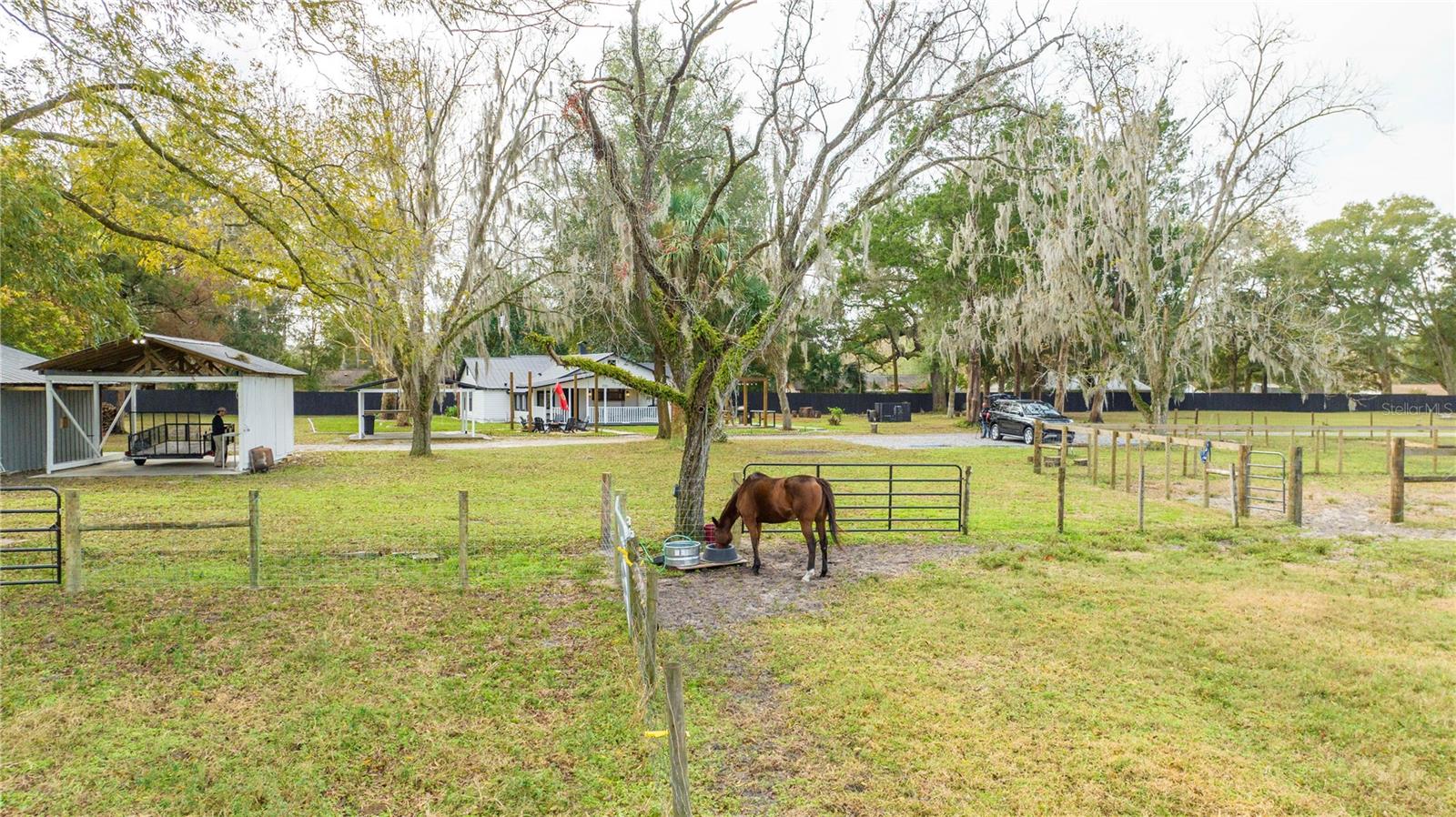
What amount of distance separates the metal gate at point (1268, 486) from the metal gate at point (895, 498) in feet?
15.3

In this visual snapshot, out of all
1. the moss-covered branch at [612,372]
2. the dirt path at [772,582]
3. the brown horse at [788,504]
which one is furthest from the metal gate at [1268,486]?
the moss-covered branch at [612,372]

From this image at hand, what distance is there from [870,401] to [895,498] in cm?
3785

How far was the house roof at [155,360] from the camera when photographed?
51.8 feet

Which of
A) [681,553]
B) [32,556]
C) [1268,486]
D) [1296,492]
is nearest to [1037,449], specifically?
[1268,486]

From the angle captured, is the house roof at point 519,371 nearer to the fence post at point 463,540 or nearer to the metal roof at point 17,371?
the metal roof at point 17,371

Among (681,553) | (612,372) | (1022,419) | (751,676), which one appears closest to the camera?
(751,676)

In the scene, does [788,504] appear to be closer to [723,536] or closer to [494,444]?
[723,536]

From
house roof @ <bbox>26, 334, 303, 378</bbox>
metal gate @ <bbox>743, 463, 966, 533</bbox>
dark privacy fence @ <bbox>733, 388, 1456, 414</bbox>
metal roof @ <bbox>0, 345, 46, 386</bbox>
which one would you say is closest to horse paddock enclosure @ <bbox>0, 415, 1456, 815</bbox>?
metal gate @ <bbox>743, 463, 966, 533</bbox>

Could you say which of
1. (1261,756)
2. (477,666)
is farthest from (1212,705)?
(477,666)

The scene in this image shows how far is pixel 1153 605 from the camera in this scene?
7016 mm

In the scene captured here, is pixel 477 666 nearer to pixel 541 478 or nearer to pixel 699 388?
pixel 699 388

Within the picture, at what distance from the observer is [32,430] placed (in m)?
17.3

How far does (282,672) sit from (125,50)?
5419 millimetres

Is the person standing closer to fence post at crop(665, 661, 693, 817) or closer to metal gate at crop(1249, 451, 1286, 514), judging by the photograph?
fence post at crop(665, 661, 693, 817)
